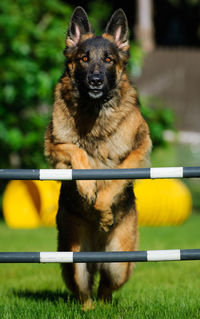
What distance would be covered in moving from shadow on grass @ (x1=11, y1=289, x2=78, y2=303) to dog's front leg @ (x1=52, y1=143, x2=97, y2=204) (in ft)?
2.79

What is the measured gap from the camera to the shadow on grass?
14.8 ft

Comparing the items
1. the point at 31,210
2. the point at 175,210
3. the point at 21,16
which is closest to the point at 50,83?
the point at 21,16

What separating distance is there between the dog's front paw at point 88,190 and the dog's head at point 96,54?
0.69 metres

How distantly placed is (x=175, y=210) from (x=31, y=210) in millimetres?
2545

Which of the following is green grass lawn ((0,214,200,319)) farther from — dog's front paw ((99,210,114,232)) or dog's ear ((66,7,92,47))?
dog's ear ((66,7,92,47))

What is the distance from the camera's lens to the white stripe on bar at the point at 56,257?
328 centimetres

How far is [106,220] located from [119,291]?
1011 mm

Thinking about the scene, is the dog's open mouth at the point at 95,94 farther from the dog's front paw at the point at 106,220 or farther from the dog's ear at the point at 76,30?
the dog's front paw at the point at 106,220

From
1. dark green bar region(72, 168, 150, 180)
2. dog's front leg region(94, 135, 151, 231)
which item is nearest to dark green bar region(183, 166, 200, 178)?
dark green bar region(72, 168, 150, 180)

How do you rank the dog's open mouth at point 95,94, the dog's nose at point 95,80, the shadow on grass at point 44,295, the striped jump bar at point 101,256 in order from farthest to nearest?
the shadow on grass at point 44,295
the dog's open mouth at point 95,94
the dog's nose at point 95,80
the striped jump bar at point 101,256

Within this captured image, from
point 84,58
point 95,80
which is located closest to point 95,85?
point 95,80

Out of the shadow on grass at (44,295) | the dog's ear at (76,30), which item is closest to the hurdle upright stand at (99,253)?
the shadow on grass at (44,295)

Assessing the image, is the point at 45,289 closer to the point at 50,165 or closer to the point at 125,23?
the point at 50,165

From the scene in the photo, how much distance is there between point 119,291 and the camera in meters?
5.08
